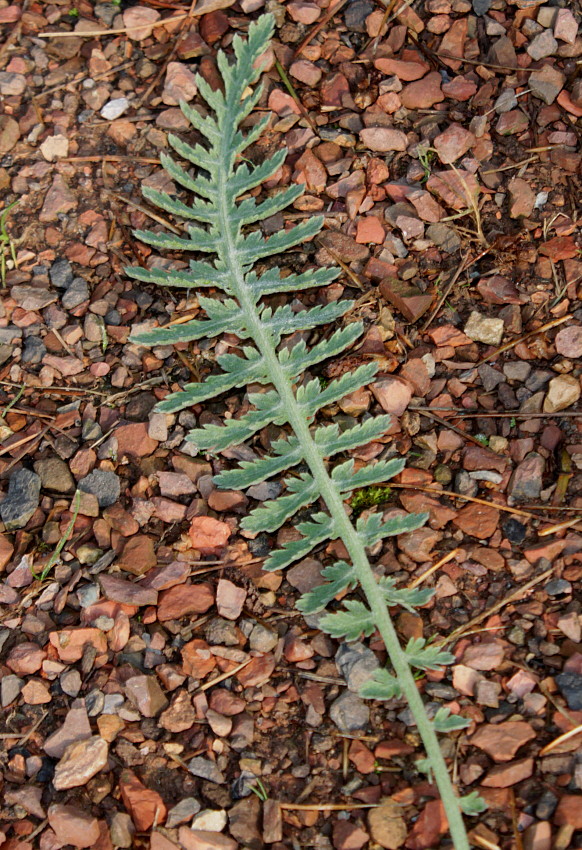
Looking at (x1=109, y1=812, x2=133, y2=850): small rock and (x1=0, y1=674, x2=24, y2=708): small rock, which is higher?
(x1=0, y1=674, x2=24, y2=708): small rock

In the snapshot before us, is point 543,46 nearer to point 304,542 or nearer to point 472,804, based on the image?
point 304,542

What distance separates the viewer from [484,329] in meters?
2.86

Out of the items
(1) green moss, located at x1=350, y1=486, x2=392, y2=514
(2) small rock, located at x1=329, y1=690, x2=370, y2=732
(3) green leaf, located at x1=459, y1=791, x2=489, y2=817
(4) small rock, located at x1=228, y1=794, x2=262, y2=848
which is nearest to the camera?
(3) green leaf, located at x1=459, y1=791, x2=489, y2=817

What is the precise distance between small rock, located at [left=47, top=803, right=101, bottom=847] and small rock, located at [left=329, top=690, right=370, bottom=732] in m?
0.74

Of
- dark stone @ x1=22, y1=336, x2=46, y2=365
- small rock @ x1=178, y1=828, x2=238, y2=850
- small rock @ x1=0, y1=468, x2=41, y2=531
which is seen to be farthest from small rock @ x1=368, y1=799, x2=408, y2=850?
dark stone @ x1=22, y1=336, x2=46, y2=365

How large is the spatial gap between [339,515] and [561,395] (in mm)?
893

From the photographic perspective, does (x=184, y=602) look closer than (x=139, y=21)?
Yes

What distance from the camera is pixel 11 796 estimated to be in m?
2.31

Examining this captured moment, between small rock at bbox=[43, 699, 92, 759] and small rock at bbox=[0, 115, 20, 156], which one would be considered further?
small rock at bbox=[0, 115, 20, 156]

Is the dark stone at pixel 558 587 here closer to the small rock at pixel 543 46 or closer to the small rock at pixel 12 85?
the small rock at pixel 543 46

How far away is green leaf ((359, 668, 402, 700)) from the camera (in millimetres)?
2227

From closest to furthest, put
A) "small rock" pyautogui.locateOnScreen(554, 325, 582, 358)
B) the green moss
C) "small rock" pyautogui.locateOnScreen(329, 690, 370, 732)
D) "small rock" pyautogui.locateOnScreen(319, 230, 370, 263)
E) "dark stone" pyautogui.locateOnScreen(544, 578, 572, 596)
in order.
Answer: "small rock" pyautogui.locateOnScreen(329, 690, 370, 732)
"dark stone" pyautogui.locateOnScreen(544, 578, 572, 596)
the green moss
"small rock" pyautogui.locateOnScreen(554, 325, 582, 358)
"small rock" pyautogui.locateOnScreen(319, 230, 370, 263)

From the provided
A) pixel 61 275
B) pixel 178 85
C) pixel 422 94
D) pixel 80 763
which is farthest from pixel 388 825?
pixel 178 85

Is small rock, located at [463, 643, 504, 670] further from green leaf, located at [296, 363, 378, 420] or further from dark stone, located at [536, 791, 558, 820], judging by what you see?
green leaf, located at [296, 363, 378, 420]
